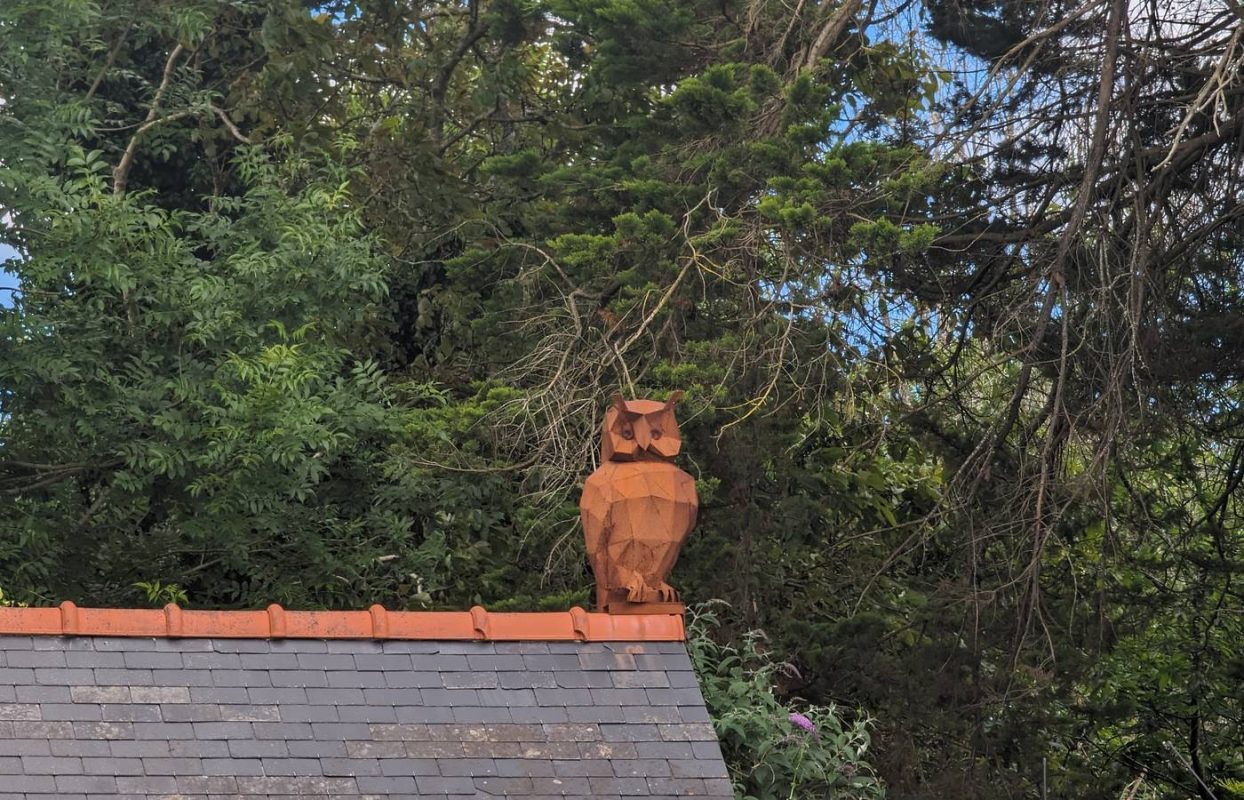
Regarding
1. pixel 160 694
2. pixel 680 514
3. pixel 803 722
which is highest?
Answer: pixel 680 514

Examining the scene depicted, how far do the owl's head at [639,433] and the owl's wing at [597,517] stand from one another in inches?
7.0

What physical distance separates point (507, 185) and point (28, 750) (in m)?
9.09

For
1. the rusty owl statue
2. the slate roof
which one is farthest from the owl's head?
the slate roof

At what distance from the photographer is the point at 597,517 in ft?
28.8

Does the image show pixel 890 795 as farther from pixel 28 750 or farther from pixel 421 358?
pixel 28 750

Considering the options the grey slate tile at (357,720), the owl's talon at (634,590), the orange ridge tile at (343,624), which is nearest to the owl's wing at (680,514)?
the owl's talon at (634,590)

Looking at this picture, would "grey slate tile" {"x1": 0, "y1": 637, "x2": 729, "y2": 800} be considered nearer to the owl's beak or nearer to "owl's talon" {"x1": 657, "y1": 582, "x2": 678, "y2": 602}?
"owl's talon" {"x1": 657, "y1": 582, "x2": 678, "y2": 602}

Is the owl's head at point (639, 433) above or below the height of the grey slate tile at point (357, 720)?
above

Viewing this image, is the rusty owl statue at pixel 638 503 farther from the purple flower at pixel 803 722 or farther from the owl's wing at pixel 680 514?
the purple flower at pixel 803 722

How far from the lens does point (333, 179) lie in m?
15.0

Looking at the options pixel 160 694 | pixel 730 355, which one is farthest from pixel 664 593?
pixel 730 355

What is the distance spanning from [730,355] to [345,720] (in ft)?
16.5

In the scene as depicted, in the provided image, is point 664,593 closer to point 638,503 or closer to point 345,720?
point 638,503

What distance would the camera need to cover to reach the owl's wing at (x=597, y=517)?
28.6ft
